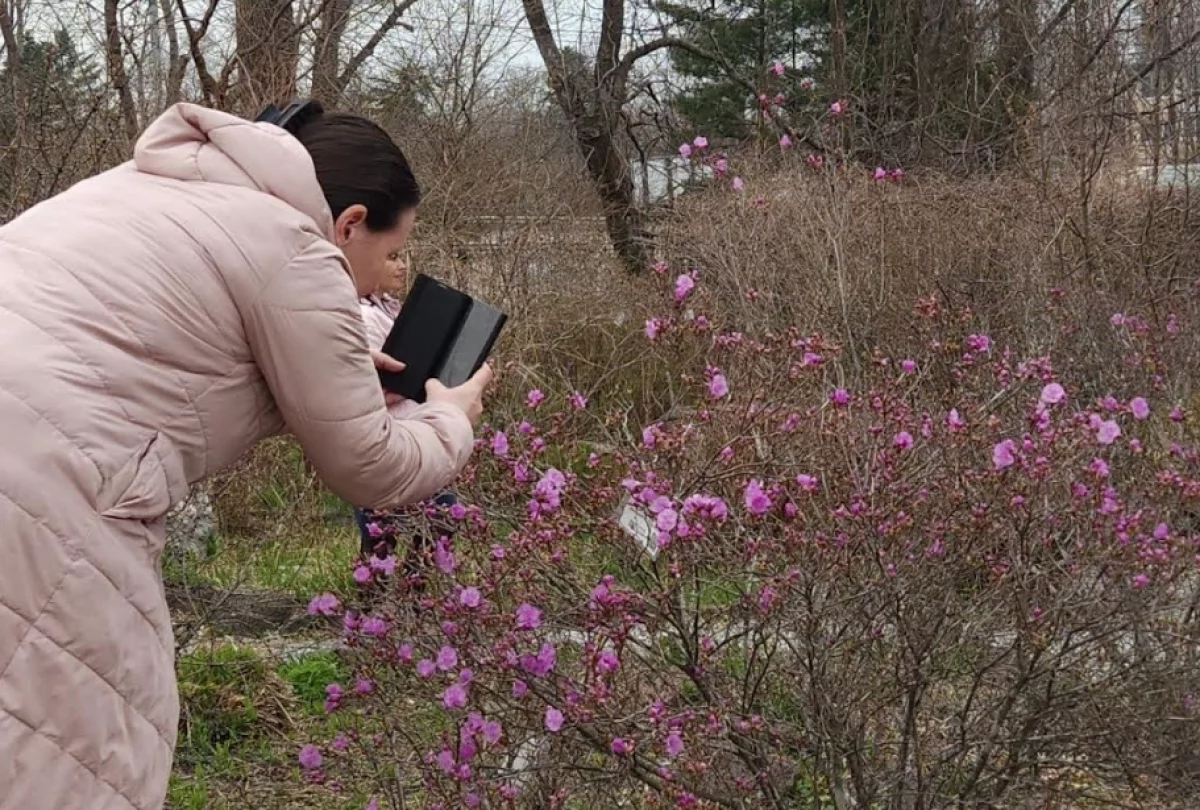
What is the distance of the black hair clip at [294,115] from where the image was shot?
6.19ft

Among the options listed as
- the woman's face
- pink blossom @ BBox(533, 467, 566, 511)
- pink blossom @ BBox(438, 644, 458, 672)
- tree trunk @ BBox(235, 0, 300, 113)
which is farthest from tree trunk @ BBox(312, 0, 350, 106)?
the woman's face

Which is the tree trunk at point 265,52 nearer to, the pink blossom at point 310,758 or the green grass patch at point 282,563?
the green grass patch at point 282,563

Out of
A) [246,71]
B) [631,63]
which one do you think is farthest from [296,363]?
[631,63]

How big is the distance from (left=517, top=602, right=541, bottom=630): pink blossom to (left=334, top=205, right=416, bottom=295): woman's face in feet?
2.36

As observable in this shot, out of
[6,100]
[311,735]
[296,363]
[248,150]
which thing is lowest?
[311,735]

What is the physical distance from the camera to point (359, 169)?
1821 mm

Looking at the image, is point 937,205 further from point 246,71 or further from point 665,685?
point 665,685

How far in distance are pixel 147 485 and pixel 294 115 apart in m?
0.62

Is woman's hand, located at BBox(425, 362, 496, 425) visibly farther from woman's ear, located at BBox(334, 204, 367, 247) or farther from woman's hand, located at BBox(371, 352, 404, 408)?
woman's ear, located at BBox(334, 204, 367, 247)

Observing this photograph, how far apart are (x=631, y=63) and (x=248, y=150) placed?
1263cm

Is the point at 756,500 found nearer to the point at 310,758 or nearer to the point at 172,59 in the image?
the point at 310,758

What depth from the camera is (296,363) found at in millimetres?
1614

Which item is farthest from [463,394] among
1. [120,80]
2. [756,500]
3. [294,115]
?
[120,80]

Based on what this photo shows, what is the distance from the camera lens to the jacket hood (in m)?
1.69
